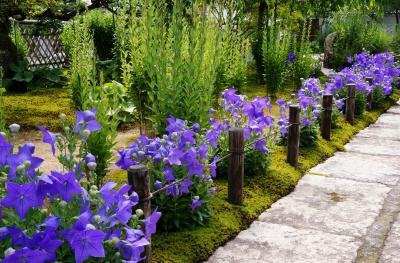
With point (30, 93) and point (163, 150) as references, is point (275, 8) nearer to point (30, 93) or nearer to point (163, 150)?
point (30, 93)

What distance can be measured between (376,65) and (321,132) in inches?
128

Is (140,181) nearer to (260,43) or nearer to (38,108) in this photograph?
(38,108)

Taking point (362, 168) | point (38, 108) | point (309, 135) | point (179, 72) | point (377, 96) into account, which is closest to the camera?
point (179, 72)

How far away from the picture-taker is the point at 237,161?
3.39m

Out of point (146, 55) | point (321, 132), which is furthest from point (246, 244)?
point (321, 132)

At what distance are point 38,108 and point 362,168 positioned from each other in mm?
4409

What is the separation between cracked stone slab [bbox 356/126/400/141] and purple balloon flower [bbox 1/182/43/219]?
5148mm

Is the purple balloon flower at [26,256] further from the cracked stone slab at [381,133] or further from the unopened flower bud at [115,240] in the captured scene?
the cracked stone slab at [381,133]

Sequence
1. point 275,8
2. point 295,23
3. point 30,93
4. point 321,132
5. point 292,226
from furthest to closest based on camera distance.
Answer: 1. point 295,23
2. point 275,8
3. point 30,93
4. point 321,132
5. point 292,226

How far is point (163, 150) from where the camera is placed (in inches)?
108

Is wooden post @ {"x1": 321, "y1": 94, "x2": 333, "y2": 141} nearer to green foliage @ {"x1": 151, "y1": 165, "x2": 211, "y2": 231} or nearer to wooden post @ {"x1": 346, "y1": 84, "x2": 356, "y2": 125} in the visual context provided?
wooden post @ {"x1": 346, "y1": 84, "x2": 356, "y2": 125}

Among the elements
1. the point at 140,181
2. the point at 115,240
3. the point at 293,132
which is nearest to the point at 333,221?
the point at 293,132

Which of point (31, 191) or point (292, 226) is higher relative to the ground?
point (31, 191)

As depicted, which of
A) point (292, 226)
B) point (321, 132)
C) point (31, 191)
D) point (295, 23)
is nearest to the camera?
point (31, 191)
